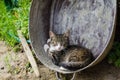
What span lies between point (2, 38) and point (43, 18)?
3.02 feet

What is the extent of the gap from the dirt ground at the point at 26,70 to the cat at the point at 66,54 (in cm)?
25

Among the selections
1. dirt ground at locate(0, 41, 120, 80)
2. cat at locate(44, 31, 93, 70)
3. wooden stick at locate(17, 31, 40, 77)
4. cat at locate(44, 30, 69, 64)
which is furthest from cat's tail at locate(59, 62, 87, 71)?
wooden stick at locate(17, 31, 40, 77)

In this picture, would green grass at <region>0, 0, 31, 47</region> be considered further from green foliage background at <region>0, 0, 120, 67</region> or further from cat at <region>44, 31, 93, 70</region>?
cat at <region>44, 31, 93, 70</region>

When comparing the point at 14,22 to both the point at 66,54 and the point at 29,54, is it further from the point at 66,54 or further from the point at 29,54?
the point at 66,54

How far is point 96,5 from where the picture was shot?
12.4 ft

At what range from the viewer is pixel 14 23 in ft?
15.4

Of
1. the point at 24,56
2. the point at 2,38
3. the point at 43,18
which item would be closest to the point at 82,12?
the point at 43,18

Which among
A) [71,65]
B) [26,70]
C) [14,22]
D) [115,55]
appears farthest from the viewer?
[14,22]

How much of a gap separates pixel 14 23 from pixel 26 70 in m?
0.82

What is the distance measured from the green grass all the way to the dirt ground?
5.8 inches

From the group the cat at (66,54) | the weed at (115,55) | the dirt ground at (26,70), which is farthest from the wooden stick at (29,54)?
the weed at (115,55)

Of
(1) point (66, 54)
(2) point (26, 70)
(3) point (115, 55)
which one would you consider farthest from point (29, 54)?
(3) point (115, 55)

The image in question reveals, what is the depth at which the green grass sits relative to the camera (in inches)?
181

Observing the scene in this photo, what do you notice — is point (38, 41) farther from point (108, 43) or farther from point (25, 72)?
point (108, 43)
